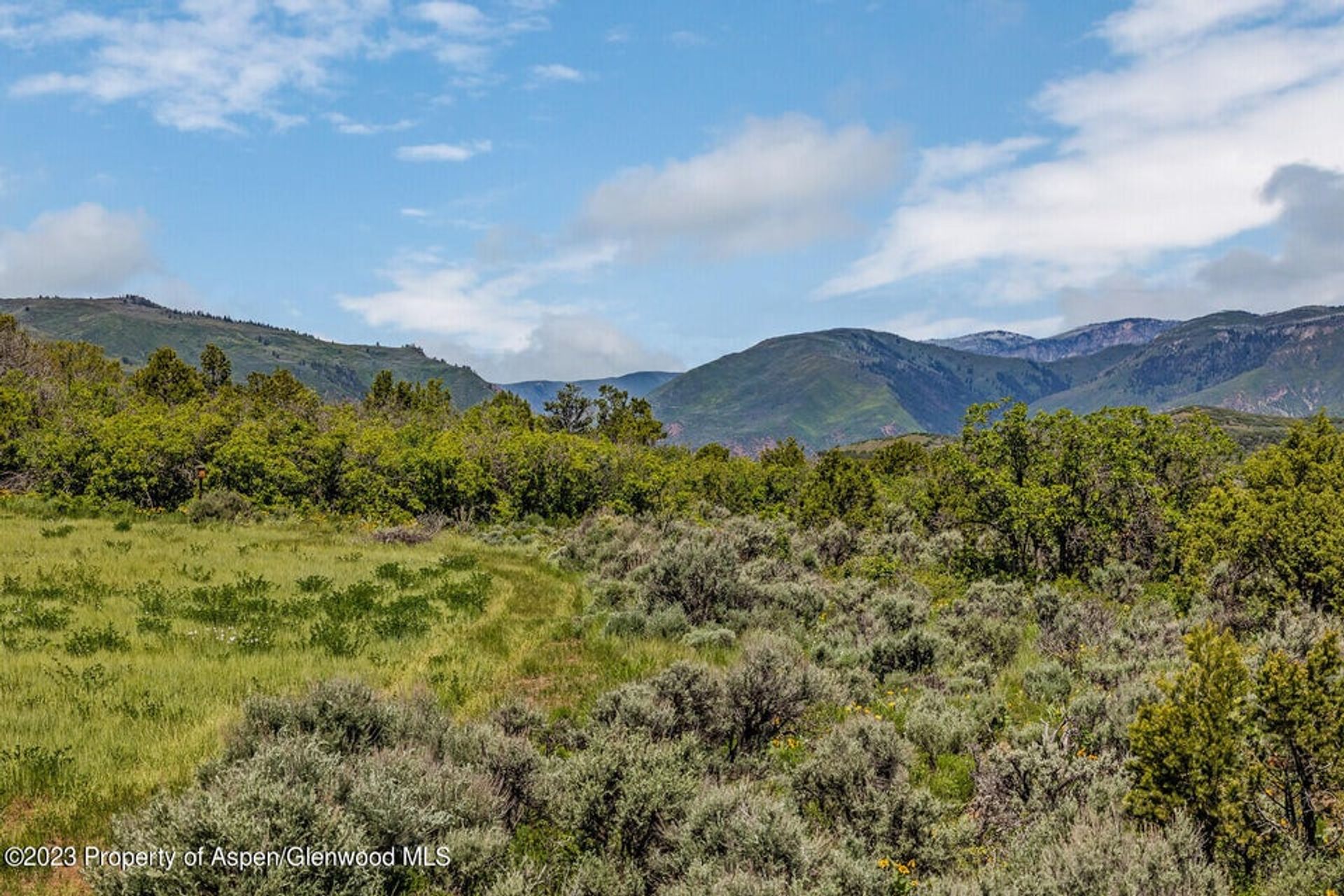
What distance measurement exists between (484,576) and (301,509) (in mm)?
25820

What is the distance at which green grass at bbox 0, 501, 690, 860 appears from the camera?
26.4ft

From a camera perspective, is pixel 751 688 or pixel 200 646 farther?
pixel 200 646

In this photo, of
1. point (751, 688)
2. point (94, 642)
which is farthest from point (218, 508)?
point (751, 688)

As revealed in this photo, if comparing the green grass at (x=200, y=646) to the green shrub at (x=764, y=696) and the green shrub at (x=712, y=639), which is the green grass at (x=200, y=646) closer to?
the green shrub at (x=712, y=639)

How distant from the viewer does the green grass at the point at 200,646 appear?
8.05m

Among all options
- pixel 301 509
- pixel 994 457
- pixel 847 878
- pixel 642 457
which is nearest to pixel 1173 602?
pixel 994 457

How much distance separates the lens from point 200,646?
43.9 ft

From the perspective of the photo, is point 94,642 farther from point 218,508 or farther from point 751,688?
point 218,508

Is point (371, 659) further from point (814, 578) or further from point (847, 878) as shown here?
point (814, 578)

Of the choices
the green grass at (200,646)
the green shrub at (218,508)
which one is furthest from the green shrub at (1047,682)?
the green shrub at (218,508)

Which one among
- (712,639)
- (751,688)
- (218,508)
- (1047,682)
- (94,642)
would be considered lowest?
(712,639)

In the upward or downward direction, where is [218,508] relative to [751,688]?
upward

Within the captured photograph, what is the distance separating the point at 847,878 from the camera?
534 cm

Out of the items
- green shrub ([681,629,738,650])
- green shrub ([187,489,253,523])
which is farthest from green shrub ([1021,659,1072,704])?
green shrub ([187,489,253,523])
